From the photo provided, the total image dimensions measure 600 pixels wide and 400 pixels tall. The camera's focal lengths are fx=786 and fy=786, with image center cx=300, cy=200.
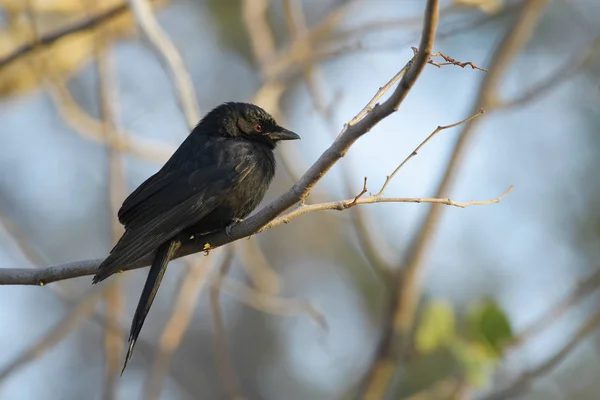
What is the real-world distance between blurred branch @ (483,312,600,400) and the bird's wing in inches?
84.9

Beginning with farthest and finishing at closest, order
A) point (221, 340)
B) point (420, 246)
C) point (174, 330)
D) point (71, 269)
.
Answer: point (420, 246)
point (174, 330)
point (221, 340)
point (71, 269)

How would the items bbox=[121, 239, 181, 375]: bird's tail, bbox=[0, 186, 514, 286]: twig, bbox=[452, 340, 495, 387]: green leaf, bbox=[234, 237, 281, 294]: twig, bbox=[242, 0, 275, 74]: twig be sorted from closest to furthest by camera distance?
bbox=[0, 186, 514, 286]: twig < bbox=[121, 239, 181, 375]: bird's tail < bbox=[452, 340, 495, 387]: green leaf < bbox=[234, 237, 281, 294]: twig < bbox=[242, 0, 275, 74]: twig

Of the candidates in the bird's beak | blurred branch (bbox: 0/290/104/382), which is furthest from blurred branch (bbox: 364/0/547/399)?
blurred branch (bbox: 0/290/104/382)

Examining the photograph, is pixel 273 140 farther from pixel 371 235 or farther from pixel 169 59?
pixel 371 235

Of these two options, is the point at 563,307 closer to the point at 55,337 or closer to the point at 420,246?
the point at 420,246

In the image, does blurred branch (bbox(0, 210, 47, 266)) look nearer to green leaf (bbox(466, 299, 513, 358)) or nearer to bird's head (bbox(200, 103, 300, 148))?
bird's head (bbox(200, 103, 300, 148))

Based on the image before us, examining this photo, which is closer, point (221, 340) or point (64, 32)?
point (221, 340)

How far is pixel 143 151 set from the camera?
5656 mm

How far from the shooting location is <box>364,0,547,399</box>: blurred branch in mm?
5672

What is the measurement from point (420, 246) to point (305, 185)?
304cm

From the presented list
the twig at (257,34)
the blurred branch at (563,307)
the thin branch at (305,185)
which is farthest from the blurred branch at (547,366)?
the twig at (257,34)

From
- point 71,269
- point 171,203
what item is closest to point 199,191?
point 171,203

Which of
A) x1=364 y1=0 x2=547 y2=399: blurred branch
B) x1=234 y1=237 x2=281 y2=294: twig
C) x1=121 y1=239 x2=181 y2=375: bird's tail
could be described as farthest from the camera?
x1=234 y1=237 x2=281 y2=294: twig

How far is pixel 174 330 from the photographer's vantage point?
17.7 ft
